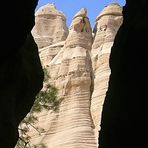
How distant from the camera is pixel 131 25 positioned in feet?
27.7

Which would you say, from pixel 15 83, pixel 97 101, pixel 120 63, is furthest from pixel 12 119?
pixel 97 101

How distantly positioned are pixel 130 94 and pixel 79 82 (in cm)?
2805

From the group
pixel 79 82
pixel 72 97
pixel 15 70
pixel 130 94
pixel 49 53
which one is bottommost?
pixel 130 94

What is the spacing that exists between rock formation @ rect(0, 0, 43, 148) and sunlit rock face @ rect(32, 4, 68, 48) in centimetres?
3867

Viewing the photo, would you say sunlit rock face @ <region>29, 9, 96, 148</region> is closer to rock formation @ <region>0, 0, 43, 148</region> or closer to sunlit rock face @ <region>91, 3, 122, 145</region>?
sunlit rock face @ <region>91, 3, 122, 145</region>

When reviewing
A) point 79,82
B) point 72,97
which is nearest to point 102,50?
point 79,82

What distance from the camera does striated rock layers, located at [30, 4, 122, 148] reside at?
111 ft

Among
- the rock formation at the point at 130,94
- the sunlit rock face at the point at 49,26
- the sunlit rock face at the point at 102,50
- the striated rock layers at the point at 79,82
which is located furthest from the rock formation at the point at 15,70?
the sunlit rock face at the point at 49,26

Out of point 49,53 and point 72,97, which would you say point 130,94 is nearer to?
point 72,97

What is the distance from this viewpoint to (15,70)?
8.73 meters

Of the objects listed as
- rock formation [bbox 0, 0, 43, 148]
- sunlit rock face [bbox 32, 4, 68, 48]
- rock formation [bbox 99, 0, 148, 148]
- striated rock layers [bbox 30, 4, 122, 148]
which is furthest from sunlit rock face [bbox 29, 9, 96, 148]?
rock formation [bbox 99, 0, 148, 148]

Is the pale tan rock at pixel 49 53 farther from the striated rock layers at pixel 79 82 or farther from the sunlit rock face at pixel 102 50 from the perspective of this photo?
the sunlit rock face at pixel 102 50

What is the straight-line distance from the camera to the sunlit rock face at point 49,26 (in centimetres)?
4928

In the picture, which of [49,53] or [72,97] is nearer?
[72,97]
